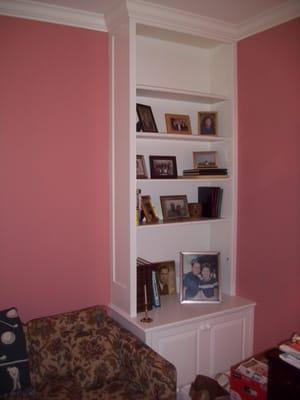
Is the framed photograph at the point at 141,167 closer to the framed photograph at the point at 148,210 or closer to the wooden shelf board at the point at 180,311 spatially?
the framed photograph at the point at 148,210

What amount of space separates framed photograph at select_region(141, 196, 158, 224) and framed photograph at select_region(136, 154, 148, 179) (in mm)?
176

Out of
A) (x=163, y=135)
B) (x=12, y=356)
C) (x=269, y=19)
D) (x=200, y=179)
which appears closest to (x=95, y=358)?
(x=12, y=356)

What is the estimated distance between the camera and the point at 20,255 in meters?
2.38

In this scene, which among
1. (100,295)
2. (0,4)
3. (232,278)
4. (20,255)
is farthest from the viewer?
(232,278)

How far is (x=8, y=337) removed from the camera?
206cm

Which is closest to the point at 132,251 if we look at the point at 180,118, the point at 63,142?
the point at 63,142

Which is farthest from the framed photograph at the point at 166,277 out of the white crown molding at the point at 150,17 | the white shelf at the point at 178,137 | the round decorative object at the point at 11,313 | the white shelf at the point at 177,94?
the white crown molding at the point at 150,17

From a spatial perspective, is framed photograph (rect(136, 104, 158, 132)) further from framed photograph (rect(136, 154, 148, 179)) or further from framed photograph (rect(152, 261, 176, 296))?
framed photograph (rect(152, 261, 176, 296))

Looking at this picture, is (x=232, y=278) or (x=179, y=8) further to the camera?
(x=232, y=278)

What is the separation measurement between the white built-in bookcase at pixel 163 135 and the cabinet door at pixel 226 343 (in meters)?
0.29

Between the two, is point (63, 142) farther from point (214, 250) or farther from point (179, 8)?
point (214, 250)

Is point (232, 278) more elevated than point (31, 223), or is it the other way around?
point (31, 223)

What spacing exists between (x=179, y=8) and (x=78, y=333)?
2164 millimetres

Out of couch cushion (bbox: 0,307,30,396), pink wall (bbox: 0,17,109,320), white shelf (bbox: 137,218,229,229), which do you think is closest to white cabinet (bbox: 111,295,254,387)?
pink wall (bbox: 0,17,109,320)
